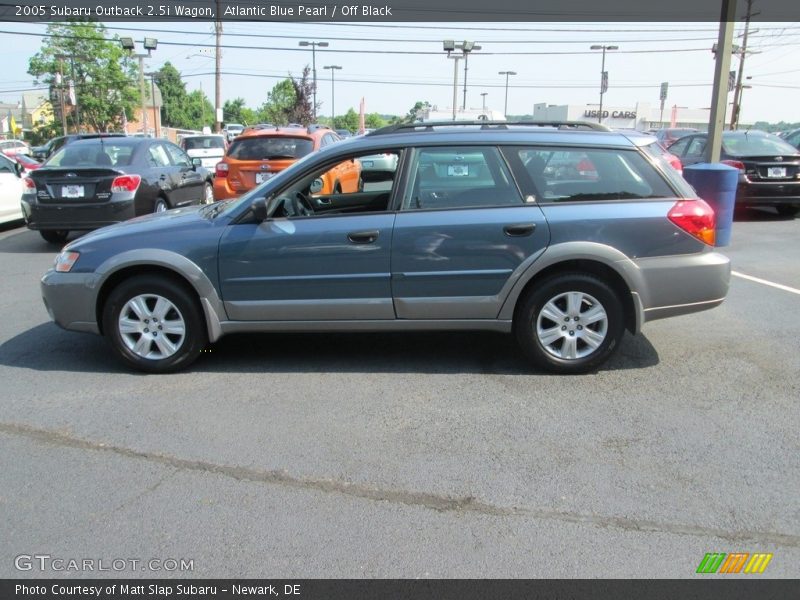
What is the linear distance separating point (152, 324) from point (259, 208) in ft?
3.77

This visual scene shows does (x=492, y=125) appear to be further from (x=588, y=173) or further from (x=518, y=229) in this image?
(x=518, y=229)

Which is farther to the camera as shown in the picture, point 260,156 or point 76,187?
point 260,156

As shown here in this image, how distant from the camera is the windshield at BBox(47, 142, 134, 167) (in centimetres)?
971

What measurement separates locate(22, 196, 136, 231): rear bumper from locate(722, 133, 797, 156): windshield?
1026 cm

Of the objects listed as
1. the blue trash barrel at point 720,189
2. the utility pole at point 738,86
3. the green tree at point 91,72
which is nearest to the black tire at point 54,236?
the blue trash barrel at point 720,189

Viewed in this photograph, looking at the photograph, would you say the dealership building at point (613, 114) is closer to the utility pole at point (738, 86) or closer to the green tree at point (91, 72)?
the utility pole at point (738, 86)

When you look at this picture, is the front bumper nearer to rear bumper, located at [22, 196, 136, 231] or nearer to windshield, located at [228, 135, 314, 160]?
rear bumper, located at [22, 196, 136, 231]

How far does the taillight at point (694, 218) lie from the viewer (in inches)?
179

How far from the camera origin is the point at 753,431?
149 inches

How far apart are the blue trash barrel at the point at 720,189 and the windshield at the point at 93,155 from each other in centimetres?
824

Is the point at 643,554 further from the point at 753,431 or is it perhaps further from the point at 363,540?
the point at 753,431

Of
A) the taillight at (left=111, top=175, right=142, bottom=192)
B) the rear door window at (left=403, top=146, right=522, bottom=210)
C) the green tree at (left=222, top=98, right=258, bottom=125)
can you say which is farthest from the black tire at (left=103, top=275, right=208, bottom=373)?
the green tree at (left=222, top=98, right=258, bottom=125)

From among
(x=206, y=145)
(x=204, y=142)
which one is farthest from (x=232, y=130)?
(x=206, y=145)

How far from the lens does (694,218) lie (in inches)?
180
